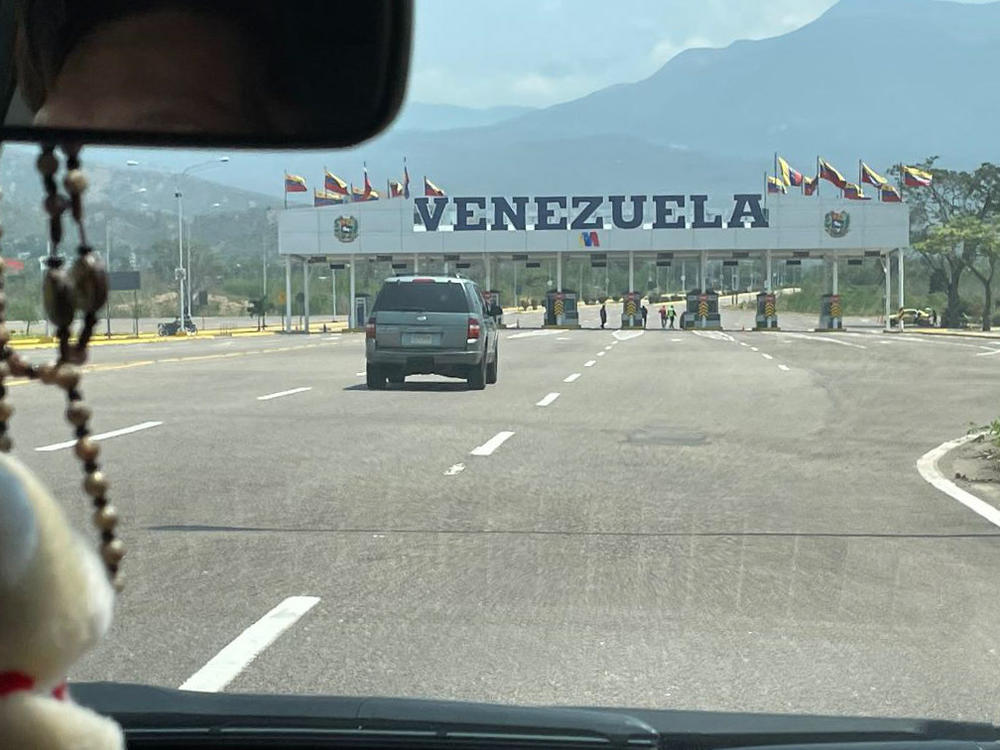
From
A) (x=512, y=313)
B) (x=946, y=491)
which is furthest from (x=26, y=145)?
(x=512, y=313)

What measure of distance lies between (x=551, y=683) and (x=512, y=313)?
105828 millimetres

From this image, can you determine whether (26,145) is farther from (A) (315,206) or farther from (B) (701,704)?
(A) (315,206)

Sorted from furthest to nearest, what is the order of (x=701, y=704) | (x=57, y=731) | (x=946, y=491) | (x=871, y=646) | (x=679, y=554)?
(x=946, y=491)
(x=679, y=554)
(x=871, y=646)
(x=701, y=704)
(x=57, y=731)

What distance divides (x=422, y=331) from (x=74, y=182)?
71.3 ft

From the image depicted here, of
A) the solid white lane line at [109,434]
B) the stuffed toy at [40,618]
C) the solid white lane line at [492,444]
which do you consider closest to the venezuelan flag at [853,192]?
the solid white lane line at [492,444]

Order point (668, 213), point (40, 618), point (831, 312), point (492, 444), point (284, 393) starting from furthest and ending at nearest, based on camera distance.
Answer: point (668, 213)
point (831, 312)
point (284, 393)
point (492, 444)
point (40, 618)

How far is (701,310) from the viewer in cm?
8156

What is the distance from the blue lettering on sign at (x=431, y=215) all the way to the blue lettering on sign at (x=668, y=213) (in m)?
12.1

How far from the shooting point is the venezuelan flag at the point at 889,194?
260 ft

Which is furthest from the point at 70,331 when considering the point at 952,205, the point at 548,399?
the point at 952,205

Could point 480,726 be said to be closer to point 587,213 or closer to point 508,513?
point 508,513

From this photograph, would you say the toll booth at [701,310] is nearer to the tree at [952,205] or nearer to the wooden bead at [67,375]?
the tree at [952,205]

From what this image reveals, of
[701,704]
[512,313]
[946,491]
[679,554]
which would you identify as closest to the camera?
[701,704]

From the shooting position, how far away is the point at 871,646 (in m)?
6.05
